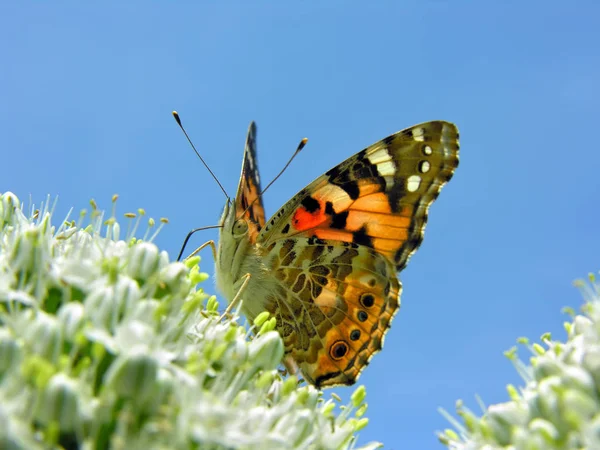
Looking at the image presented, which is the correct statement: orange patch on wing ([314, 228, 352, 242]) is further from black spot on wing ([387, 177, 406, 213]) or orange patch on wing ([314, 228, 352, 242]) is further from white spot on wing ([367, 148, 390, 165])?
white spot on wing ([367, 148, 390, 165])

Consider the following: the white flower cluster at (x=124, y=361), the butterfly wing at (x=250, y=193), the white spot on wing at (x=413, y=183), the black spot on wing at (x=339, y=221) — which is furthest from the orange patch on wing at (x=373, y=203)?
the white flower cluster at (x=124, y=361)

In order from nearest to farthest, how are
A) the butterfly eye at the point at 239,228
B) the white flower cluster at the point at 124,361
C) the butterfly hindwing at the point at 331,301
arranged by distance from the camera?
the white flower cluster at the point at 124,361, the butterfly hindwing at the point at 331,301, the butterfly eye at the point at 239,228

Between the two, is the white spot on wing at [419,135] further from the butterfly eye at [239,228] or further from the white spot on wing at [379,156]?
the butterfly eye at [239,228]

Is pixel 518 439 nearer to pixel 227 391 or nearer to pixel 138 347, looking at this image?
pixel 227 391

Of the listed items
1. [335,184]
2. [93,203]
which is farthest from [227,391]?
[335,184]

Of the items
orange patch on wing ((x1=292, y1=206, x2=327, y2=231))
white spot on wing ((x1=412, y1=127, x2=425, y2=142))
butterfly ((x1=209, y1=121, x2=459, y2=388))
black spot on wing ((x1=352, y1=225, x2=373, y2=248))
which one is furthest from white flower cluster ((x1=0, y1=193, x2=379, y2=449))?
white spot on wing ((x1=412, y1=127, x2=425, y2=142))
